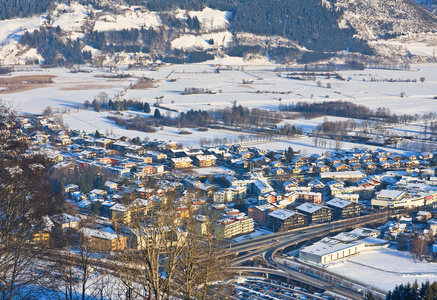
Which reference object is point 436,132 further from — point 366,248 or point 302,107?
point 366,248

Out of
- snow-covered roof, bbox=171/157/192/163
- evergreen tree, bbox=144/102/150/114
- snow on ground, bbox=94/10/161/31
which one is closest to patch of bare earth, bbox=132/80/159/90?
evergreen tree, bbox=144/102/150/114

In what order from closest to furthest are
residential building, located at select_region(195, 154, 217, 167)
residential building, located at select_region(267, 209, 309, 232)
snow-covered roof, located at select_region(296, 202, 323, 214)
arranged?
residential building, located at select_region(267, 209, 309, 232) < snow-covered roof, located at select_region(296, 202, 323, 214) < residential building, located at select_region(195, 154, 217, 167)

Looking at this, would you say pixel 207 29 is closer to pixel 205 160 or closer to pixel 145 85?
pixel 145 85

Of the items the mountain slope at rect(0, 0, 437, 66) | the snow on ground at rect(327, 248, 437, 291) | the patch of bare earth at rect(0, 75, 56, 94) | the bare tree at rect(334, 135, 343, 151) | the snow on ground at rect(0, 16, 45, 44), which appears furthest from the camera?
the snow on ground at rect(0, 16, 45, 44)

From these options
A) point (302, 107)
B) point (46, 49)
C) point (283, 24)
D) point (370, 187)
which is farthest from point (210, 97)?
point (283, 24)

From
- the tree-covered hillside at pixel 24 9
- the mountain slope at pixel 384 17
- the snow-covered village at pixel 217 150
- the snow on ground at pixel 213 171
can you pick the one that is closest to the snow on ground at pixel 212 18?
the snow-covered village at pixel 217 150

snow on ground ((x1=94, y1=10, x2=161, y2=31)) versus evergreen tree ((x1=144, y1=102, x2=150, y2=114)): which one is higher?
snow on ground ((x1=94, y1=10, x2=161, y2=31))

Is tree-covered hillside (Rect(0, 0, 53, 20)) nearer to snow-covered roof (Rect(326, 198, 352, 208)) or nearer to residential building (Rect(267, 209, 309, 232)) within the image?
snow-covered roof (Rect(326, 198, 352, 208))

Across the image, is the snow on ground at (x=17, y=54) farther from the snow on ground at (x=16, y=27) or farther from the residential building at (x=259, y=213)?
the residential building at (x=259, y=213)
